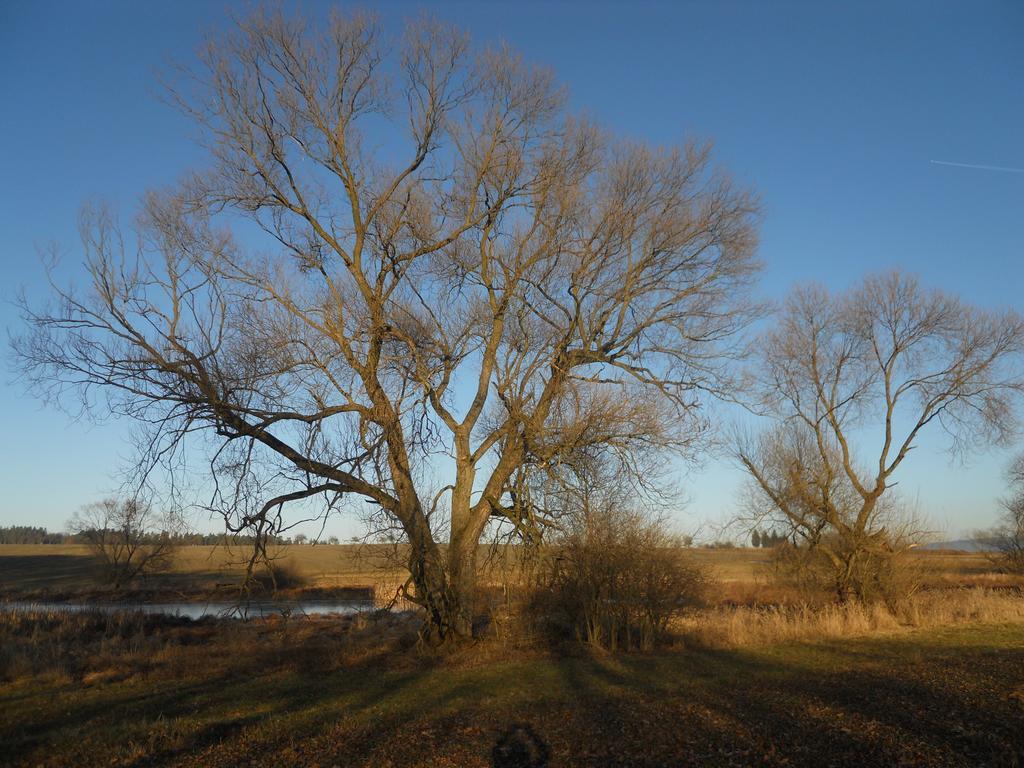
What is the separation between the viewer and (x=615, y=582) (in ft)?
48.5

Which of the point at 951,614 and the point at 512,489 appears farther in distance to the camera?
the point at 951,614

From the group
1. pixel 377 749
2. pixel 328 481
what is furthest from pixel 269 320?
pixel 377 749

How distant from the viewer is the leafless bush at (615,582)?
582 inches

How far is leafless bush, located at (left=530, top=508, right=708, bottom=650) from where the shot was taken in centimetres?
1477

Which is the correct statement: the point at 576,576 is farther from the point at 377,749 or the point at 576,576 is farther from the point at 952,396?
the point at 952,396

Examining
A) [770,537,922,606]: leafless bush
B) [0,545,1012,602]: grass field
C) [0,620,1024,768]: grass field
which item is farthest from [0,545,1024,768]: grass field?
[770,537,922,606]: leafless bush

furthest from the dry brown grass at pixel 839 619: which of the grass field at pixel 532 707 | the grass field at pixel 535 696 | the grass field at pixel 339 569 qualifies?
the grass field at pixel 532 707

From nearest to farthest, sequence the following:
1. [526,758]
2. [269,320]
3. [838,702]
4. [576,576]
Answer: [526,758] < [838,702] < [269,320] < [576,576]

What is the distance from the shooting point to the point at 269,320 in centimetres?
1398

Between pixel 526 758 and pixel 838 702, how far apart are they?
421 centimetres

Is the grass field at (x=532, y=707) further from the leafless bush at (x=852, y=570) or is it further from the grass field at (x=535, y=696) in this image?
the leafless bush at (x=852, y=570)

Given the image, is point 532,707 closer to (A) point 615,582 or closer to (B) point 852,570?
(A) point 615,582

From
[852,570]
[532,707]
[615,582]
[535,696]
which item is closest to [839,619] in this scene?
[852,570]

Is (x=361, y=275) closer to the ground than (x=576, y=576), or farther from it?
farther from it
